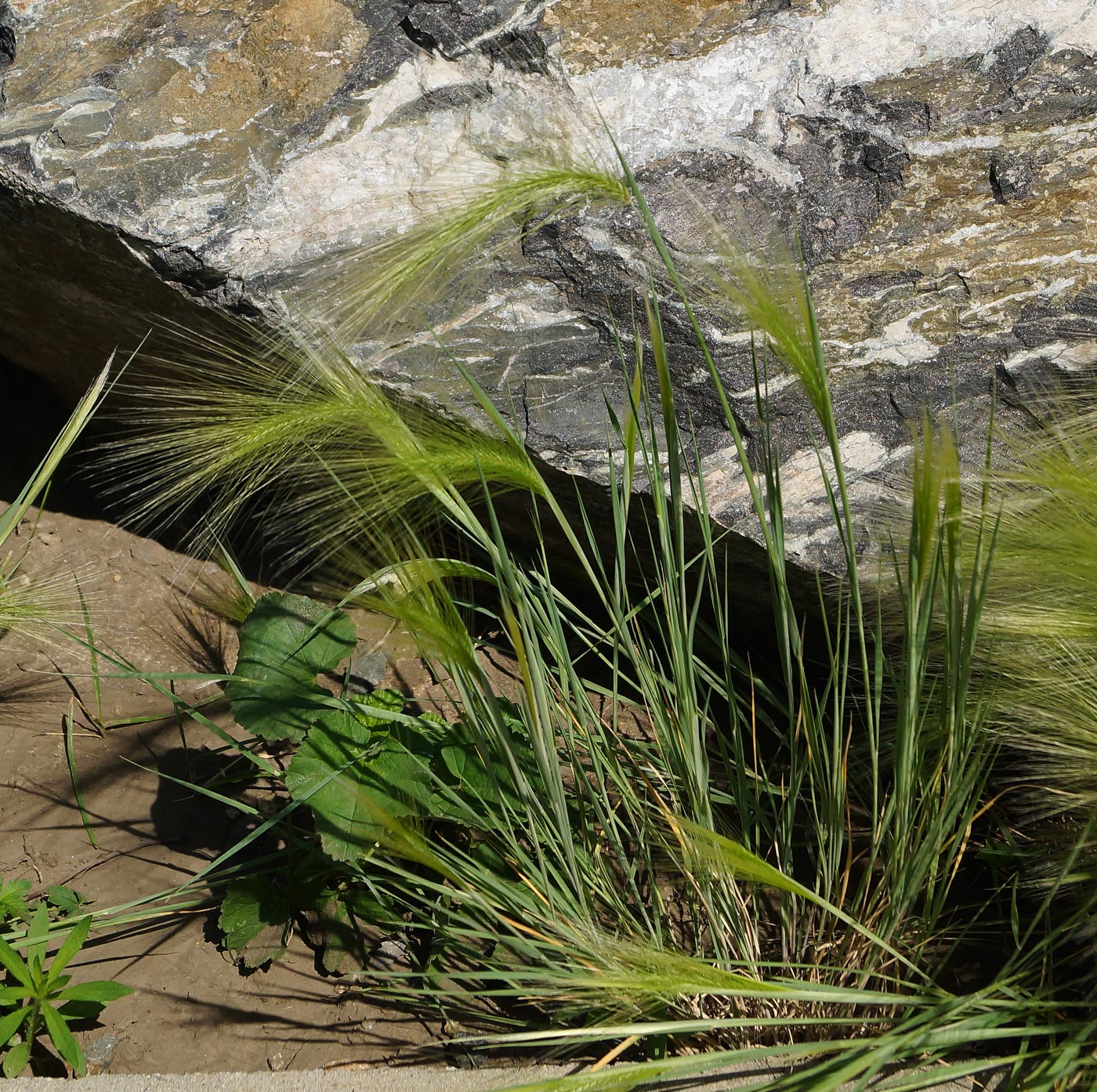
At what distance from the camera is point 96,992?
112 cm

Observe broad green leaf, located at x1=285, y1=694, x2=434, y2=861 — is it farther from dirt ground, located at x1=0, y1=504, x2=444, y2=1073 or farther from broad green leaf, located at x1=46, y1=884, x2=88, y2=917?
broad green leaf, located at x1=46, y1=884, x2=88, y2=917

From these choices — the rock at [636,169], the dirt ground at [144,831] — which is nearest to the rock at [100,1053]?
the dirt ground at [144,831]

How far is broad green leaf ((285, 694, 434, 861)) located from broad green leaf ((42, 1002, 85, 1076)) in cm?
33

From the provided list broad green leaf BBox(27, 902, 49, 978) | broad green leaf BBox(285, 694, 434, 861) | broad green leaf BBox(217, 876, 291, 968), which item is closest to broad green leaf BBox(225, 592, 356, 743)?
broad green leaf BBox(285, 694, 434, 861)

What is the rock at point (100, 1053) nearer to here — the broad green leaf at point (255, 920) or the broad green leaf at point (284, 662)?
the broad green leaf at point (255, 920)

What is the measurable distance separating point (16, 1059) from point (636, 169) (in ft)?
4.09

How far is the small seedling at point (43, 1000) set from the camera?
3.54 feet

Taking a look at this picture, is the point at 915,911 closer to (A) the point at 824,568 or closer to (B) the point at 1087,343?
(A) the point at 824,568

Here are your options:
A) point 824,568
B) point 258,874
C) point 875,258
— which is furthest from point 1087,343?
point 258,874

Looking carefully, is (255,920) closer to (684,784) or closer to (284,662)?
(284,662)

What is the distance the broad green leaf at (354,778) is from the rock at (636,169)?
1.33 feet

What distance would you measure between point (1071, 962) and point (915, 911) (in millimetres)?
162

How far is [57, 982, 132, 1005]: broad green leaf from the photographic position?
1.11m

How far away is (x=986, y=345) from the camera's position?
1.30 meters
